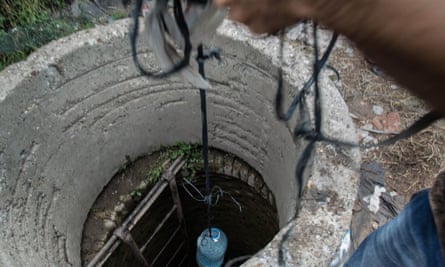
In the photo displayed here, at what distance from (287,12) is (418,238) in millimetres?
695

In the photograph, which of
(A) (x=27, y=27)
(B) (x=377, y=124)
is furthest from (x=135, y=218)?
(B) (x=377, y=124)

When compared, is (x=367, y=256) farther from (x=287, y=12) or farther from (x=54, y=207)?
(x=54, y=207)

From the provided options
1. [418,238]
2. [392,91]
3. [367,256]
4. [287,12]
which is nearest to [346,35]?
[287,12]

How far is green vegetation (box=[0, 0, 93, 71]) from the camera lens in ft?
7.58

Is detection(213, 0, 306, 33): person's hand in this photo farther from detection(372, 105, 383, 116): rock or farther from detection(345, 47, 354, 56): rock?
detection(345, 47, 354, 56): rock

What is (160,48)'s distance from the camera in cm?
94

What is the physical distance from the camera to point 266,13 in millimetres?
663

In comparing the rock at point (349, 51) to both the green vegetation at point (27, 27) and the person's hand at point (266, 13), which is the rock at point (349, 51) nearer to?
the green vegetation at point (27, 27)

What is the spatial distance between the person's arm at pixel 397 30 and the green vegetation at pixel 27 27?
6.47ft

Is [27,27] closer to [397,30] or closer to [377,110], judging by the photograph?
[377,110]

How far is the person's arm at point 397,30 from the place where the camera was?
53 centimetres

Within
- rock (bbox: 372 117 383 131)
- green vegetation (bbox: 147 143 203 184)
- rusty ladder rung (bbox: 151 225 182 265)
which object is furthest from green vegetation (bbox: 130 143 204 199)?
rock (bbox: 372 117 383 131)

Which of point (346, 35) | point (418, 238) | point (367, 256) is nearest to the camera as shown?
point (346, 35)

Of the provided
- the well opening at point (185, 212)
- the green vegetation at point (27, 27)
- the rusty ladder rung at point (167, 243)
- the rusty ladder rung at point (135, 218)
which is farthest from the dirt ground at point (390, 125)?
the green vegetation at point (27, 27)
